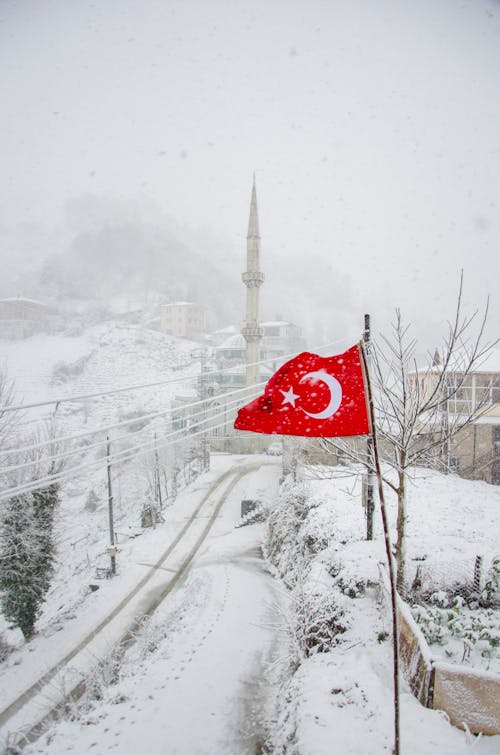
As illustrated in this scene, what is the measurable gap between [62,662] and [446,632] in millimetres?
13007

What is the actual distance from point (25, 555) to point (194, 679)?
8969 mm

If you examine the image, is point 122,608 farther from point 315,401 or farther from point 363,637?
point 315,401

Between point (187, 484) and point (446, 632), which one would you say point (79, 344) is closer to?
point (187, 484)

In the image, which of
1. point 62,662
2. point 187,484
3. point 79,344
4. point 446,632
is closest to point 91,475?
point 187,484

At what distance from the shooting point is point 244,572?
52.7 feet

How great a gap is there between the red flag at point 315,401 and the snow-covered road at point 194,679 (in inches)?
319

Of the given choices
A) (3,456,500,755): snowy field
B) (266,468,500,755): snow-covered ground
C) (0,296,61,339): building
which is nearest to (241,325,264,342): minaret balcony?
(3,456,500,755): snowy field

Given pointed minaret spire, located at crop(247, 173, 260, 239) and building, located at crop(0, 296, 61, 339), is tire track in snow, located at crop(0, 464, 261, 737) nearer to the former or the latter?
pointed minaret spire, located at crop(247, 173, 260, 239)

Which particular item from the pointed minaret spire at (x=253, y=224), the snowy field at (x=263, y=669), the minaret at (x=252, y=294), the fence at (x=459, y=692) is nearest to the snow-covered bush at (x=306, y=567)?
the snowy field at (x=263, y=669)

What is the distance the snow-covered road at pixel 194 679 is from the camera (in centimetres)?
777

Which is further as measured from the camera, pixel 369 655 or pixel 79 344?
pixel 79 344

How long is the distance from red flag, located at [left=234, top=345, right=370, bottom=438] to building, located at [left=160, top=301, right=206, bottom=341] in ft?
298

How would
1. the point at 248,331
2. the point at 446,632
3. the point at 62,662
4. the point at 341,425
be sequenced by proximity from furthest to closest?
the point at 248,331 < the point at 62,662 < the point at 446,632 < the point at 341,425

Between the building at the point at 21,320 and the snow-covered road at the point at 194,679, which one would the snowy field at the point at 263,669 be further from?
the building at the point at 21,320
